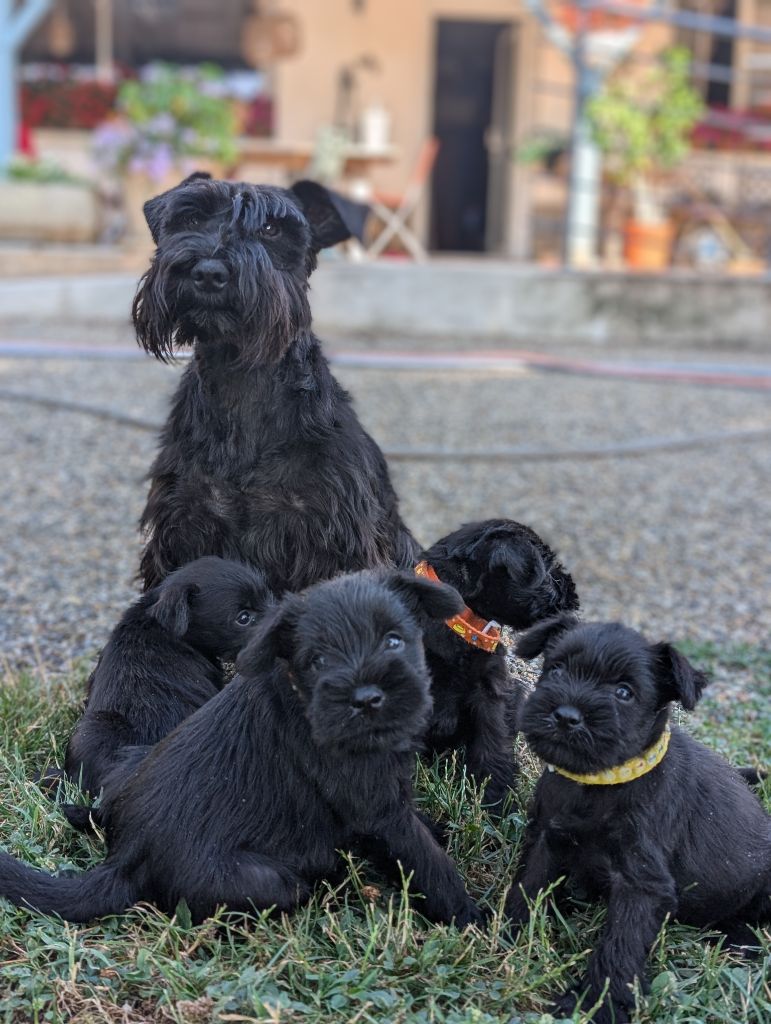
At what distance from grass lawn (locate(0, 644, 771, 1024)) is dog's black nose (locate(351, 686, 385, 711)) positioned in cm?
49

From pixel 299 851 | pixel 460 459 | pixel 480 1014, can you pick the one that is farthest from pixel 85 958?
pixel 460 459

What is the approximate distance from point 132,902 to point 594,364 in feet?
32.1

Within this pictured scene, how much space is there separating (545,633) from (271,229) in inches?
58.6

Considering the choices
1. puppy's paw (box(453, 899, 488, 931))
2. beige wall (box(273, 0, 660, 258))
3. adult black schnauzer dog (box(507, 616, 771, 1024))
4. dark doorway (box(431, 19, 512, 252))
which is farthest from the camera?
dark doorway (box(431, 19, 512, 252))

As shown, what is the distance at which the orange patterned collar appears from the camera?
3.55 m

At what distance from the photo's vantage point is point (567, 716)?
8.98ft

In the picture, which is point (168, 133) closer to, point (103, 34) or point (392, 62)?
point (392, 62)

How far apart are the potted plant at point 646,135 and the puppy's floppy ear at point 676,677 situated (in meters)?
12.1

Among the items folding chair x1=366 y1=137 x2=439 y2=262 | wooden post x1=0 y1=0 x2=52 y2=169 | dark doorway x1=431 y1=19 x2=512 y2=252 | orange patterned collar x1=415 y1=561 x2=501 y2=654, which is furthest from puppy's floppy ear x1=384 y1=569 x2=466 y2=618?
dark doorway x1=431 y1=19 x2=512 y2=252

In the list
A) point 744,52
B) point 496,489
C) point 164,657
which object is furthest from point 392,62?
point 164,657

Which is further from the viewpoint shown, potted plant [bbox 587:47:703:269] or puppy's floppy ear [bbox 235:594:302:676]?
potted plant [bbox 587:47:703:269]

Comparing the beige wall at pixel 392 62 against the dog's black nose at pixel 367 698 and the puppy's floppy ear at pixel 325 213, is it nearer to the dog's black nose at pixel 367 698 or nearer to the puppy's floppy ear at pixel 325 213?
the puppy's floppy ear at pixel 325 213

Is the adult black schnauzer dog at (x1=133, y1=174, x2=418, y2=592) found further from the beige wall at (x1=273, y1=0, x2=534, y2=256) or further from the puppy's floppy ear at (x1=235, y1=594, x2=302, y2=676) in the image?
the beige wall at (x1=273, y1=0, x2=534, y2=256)

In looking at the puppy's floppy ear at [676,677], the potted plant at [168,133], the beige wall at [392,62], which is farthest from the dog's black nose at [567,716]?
the beige wall at [392,62]
